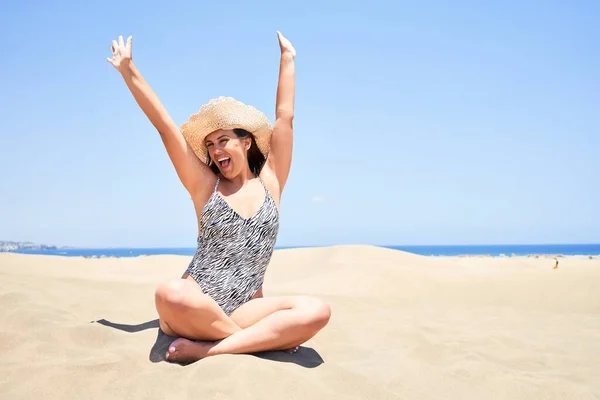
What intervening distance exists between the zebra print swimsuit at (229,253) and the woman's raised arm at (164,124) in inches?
7.7

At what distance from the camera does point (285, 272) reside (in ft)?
42.0

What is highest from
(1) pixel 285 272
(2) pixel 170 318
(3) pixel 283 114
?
(3) pixel 283 114

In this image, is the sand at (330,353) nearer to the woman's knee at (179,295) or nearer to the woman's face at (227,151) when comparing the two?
the woman's knee at (179,295)

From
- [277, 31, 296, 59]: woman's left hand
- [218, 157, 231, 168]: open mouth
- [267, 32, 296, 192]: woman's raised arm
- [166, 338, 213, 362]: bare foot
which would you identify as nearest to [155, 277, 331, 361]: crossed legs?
[166, 338, 213, 362]: bare foot

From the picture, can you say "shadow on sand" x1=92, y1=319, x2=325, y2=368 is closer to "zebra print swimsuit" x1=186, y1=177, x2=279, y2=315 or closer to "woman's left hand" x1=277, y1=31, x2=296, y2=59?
"zebra print swimsuit" x1=186, y1=177, x2=279, y2=315

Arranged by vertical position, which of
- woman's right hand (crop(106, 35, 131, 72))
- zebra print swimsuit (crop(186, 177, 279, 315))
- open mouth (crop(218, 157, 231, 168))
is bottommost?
zebra print swimsuit (crop(186, 177, 279, 315))

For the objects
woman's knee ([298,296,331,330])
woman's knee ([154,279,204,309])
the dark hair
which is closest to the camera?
woman's knee ([154,279,204,309])

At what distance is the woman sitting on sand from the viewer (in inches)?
124

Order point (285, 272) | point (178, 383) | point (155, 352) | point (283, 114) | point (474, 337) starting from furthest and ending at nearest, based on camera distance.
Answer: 1. point (285, 272)
2. point (474, 337)
3. point (283, 114)
4. point (155, 352)
5. point (178, 383)

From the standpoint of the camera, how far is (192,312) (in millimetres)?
3070

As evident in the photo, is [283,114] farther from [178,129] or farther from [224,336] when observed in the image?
[224,336]

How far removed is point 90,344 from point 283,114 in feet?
7.09

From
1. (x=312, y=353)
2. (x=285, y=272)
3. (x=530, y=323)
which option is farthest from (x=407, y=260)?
(x=312, y=353)

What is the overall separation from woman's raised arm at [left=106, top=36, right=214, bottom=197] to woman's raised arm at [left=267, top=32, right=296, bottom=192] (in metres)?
0.55
